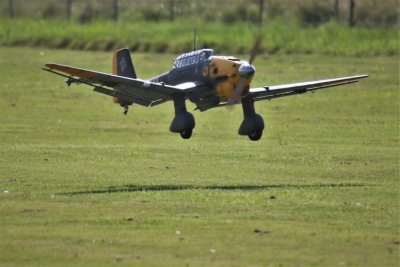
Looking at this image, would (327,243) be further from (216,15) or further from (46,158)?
(216,15)

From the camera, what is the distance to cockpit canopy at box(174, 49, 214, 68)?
91.6 ft

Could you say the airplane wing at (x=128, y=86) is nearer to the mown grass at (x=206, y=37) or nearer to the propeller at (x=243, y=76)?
the propeller at (x=243, y=76)

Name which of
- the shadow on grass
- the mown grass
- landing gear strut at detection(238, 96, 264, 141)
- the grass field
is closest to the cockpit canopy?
landing gear strut at detection(238, 96, 264, 141)

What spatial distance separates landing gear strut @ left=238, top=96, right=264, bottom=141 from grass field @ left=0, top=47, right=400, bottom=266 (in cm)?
82

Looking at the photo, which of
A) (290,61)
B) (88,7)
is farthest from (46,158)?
(88,7)

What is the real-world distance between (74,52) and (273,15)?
971cm

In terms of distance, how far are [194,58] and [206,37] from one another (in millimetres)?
26744

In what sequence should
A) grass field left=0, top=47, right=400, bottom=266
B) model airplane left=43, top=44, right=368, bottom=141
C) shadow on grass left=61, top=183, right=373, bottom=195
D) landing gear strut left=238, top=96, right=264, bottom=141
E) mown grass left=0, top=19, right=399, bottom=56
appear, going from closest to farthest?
grass field left=0, top=47, right=400, bottom=266 → shadow on grass left=61, top=183, right=373, bottom=195 → model airplane left=43, top=44, right=368, bottom=141 → landing gear strut left=238, top=96, right=264, bottom=141 → mown grass left=0, top=19, right=399, bottom=56

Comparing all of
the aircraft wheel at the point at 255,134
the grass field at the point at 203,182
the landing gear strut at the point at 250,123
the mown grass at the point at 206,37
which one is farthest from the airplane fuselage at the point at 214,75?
the mown grass at the point at 206,37

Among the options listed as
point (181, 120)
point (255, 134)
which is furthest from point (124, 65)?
point (255, 134)

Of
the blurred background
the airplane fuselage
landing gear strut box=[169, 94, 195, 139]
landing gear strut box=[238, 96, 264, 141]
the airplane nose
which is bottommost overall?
the blurred background

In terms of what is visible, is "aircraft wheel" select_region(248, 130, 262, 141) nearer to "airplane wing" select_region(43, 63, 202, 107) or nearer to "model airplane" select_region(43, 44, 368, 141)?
"model airplane" select_region(43, 44, 368, 141)

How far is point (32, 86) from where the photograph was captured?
Result: 155 feet

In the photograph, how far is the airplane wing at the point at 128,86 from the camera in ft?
81.8
